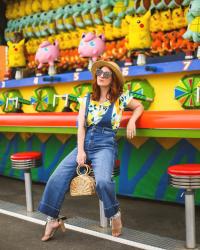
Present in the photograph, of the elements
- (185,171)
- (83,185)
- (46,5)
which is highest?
(46,5)

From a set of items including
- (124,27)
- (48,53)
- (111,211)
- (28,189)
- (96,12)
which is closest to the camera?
(111,211)

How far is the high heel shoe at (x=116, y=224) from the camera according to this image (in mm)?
2902

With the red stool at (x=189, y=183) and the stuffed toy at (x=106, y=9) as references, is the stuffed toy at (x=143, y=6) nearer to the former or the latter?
the stuffed toy at (x=106, y=9)

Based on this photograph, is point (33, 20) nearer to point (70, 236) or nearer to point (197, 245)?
point (70, 236)

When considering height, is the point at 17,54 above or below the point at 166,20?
below

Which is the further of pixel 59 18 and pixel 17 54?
pixel 59 18

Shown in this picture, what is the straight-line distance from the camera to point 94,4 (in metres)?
4.97

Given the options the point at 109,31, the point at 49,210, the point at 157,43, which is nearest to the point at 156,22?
the point at 157,43

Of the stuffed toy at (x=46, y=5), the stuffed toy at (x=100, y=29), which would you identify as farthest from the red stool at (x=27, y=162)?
the stuffed toy at (x=46, y=5)

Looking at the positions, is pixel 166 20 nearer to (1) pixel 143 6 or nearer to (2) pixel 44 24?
(1) pixel 143 6

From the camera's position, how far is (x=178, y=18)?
4.32 meters

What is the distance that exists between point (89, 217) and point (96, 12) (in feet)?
7.88

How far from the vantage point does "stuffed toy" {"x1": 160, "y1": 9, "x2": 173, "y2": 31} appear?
4.41 meters

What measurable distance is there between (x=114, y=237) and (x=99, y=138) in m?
0.66
